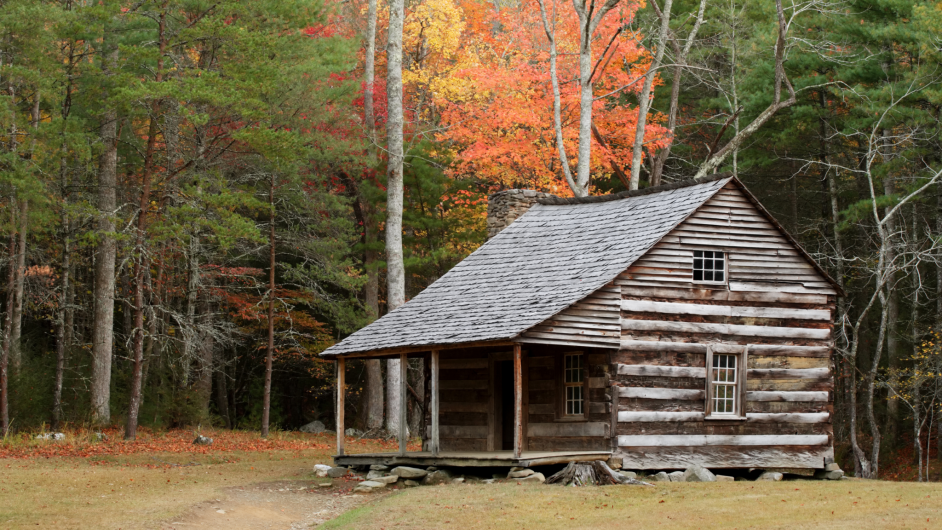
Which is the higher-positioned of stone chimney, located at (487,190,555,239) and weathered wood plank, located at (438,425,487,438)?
stone chimney, located at (487,190,555,239)

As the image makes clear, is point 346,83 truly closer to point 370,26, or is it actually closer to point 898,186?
point 370,26

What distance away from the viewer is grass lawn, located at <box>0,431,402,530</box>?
1329cm

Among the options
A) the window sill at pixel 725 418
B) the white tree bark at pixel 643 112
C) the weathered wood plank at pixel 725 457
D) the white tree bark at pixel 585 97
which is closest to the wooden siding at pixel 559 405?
the weathered wood plank at pixel 725 457

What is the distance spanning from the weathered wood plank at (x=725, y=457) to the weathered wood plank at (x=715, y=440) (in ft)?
0.30

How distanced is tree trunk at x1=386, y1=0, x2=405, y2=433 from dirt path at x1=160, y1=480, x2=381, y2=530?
884 centimetres

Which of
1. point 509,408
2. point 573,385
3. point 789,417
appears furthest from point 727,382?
point 509,408

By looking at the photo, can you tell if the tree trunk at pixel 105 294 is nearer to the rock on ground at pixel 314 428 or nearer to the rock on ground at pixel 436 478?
the rock on ground at pixel 314 428

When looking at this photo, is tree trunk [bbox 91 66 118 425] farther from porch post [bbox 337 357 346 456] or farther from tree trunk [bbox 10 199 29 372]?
porch post [bbox 337 357 346 456]

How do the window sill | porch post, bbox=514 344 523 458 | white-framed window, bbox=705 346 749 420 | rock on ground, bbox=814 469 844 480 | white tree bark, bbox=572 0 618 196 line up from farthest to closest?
white tree bark, bbox=572 0 618 196, rock on ground, bbox=814 469 844 480, white-framed window, bbox=705 346 749 420, the window sill, porch post, bbox=514 344 523 458

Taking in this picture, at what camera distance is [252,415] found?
3597cm

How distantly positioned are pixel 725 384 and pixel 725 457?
1404mm

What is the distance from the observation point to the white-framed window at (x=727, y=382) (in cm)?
1847

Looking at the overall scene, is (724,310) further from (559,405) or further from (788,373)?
(559,405)

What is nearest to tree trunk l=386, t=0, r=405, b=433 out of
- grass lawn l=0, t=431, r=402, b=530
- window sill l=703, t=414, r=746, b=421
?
grass lawn l=0, t=431, r=402, b=530
